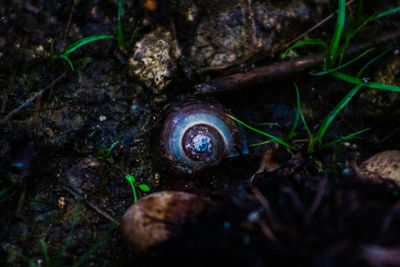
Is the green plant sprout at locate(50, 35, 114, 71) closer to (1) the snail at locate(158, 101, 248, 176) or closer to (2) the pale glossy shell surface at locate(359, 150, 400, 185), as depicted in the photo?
(1) the snail at locate(158, 101, 248, 176)

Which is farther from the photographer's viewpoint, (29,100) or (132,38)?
(132,38)

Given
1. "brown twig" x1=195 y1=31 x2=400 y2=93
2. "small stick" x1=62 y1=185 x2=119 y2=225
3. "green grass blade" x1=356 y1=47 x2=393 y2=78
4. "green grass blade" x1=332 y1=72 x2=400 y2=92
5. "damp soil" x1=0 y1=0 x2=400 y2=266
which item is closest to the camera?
"damp soil" x1=0 y1=0 x2=400 y2=266

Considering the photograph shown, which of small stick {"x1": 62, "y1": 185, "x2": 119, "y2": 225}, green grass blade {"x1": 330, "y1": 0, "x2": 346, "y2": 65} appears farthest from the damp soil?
green grass blade {"x1": 330, "y1": 0, "x2": 346, "y2": 65}

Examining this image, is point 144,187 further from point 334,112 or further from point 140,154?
point 334,112

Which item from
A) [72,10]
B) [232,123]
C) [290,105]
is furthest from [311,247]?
[72,10]

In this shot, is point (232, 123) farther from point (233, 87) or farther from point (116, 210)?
point (116, 210)

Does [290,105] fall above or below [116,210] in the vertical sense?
above

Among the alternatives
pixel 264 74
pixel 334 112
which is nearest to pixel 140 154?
pixel 264 74
